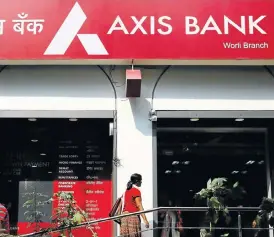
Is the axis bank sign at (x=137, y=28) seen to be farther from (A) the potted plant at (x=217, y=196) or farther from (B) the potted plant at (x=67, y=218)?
(A) the potted plant at (x=217, y=196)

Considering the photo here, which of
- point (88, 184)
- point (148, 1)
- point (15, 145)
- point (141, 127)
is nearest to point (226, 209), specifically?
point (141, 127)

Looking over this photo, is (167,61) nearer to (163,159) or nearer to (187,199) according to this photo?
(163,159)

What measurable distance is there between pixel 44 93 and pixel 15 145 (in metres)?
1.23

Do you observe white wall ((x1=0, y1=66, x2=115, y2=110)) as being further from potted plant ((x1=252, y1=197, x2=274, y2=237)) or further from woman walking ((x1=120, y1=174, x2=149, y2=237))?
potted plant ((x1=252, y1=197, x2=274, y2=237))

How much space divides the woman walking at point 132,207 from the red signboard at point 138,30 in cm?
202

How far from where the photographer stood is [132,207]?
7520 mm

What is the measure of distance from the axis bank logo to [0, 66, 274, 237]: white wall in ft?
1.55

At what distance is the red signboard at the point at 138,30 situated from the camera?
8000 mm

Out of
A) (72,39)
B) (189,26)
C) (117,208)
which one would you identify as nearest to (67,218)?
(117,208)

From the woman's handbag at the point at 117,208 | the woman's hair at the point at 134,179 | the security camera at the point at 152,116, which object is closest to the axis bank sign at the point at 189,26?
the security camera at the point at 152,116

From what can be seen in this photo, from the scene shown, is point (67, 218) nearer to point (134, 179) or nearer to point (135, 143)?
point (134, 179)

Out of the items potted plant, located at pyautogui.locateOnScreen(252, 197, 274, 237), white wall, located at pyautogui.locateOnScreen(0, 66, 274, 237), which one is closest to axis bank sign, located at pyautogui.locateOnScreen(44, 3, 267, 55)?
white wall, located at pyautogui.locateOnScreen(0, 66, 274, 237)

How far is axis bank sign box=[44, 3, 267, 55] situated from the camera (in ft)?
26.2

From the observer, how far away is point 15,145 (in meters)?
8.89
